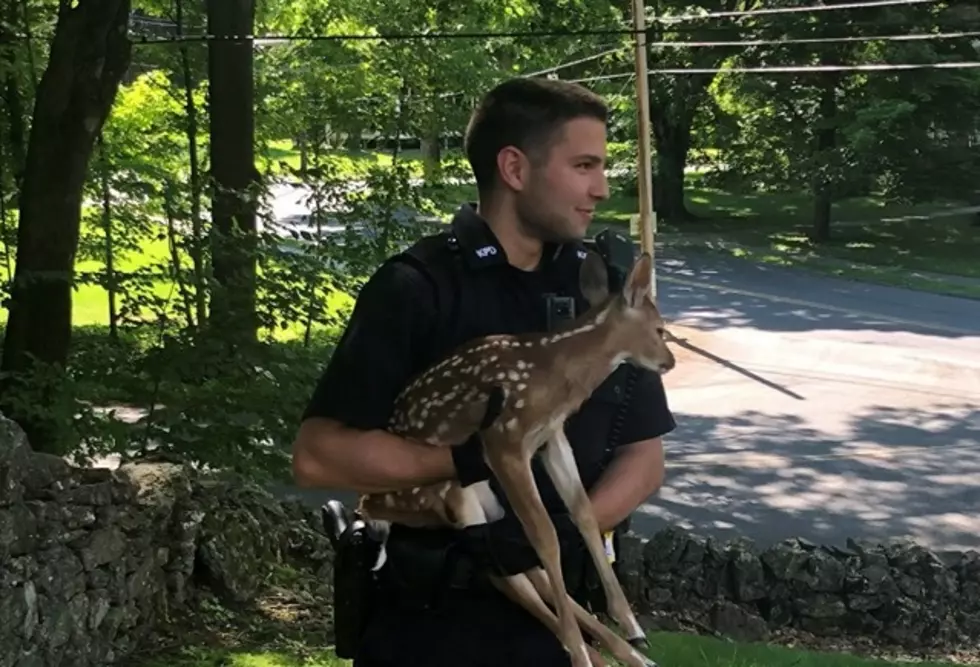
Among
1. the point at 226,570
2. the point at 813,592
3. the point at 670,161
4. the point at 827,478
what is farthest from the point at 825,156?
the point at 226,570

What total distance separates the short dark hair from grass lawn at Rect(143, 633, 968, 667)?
3.46 meters

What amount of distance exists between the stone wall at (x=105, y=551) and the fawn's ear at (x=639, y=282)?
339 centimetres

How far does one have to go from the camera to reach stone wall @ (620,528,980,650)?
8.37m

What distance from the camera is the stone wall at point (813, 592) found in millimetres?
8367

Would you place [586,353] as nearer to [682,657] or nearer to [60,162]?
[682,657]

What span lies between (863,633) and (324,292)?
14.1 feet

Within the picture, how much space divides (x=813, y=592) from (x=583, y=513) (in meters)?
6.78

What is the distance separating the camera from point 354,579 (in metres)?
2.51

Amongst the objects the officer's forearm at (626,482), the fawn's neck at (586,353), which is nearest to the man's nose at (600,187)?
the fawn's neck at (586,353)

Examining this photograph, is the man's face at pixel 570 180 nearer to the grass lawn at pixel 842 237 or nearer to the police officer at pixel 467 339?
the police officer at pixel 467 339

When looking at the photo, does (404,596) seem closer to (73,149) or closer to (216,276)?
(216,276)

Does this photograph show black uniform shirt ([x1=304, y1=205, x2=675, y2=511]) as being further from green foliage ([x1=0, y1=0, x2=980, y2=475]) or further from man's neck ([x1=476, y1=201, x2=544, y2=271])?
green foliage ([x1=0, y1=0, x2=980, y2=475])

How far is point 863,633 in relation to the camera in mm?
8414

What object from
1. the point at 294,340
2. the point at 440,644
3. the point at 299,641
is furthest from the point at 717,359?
the point at 440,644
